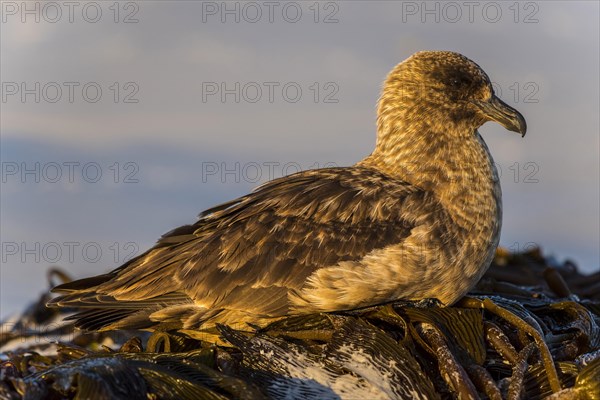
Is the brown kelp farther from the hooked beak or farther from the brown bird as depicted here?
the hooked beak

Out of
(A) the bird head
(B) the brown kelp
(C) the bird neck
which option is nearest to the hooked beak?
(A) the bird head

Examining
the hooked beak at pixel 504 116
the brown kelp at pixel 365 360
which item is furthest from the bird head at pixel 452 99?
the brown kelp at pixel 365 360

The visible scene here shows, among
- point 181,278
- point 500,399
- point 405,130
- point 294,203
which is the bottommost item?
point 500,399

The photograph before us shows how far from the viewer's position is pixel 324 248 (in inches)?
213

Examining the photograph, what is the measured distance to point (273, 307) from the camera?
5227 millimetres

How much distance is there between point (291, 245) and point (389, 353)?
1.20 m

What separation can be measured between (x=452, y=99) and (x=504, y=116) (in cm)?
36

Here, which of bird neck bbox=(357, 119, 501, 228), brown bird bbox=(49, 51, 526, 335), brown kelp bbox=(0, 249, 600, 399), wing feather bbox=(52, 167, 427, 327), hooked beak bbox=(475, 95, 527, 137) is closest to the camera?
brown kelp bbox=(0, 249, 600, 399)

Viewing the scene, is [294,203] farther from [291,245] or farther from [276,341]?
[276,341]

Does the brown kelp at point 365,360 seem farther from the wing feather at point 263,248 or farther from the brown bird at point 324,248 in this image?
the wing feather at point 263,248

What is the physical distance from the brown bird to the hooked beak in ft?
0.12

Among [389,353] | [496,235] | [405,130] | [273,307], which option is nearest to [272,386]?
[389,353]

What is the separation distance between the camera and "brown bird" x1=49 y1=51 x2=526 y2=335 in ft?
17.2

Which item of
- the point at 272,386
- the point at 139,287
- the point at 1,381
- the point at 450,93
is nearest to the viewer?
the point at 1,381
